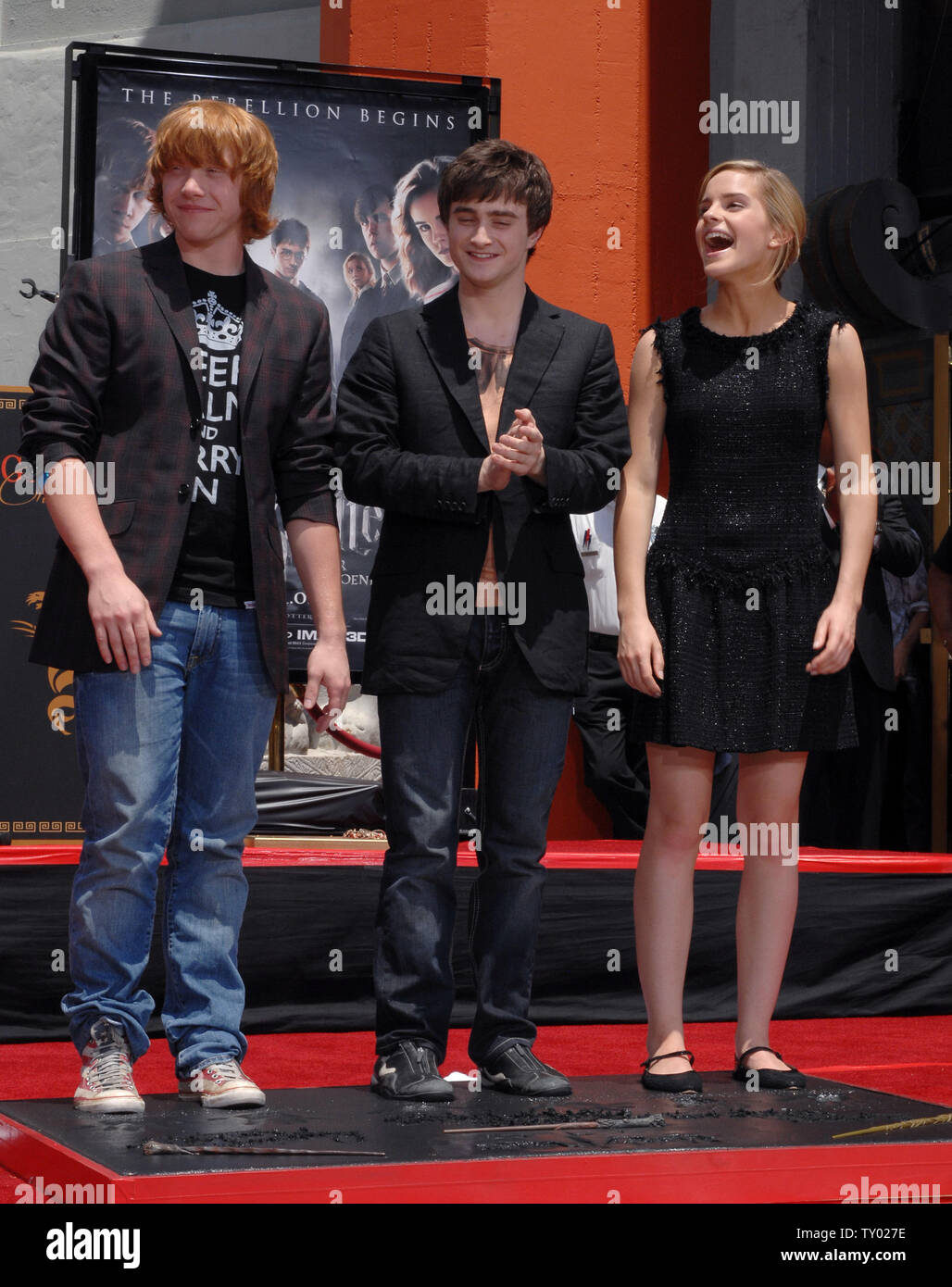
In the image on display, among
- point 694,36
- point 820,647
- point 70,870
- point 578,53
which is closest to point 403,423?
point 820,647

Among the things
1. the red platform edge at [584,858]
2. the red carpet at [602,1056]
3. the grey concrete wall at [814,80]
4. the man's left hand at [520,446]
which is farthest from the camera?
the grey concrete wall at [814,80]

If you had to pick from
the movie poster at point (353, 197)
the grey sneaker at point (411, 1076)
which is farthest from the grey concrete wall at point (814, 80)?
the grey sneaker at point (411, 1076)

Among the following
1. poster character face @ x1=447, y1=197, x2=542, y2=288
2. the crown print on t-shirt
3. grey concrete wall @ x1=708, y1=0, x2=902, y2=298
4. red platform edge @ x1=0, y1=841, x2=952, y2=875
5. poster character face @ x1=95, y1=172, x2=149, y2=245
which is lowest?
red platform edge @ x1=0, y1=841, x2=952, y2=875

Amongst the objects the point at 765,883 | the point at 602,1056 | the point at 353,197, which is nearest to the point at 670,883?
the point at 765,883

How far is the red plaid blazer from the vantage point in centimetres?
261

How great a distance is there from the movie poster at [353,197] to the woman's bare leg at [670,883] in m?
1.99

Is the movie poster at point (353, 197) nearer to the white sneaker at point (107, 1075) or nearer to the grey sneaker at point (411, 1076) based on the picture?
the grey sneaker at point (411, 1076)

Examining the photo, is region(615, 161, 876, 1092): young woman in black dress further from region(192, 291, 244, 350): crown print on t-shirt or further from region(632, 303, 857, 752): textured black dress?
region(192, 291, 244, 350): crown print on t-shirt

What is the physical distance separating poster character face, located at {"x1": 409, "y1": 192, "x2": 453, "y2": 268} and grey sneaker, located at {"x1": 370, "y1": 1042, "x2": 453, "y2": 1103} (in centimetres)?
289

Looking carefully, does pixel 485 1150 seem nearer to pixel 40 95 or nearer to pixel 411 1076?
pixel 411 1076

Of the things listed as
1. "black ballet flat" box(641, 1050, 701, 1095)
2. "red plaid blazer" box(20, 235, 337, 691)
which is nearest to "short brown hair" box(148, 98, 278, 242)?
"red plaid blazer" box(20, 235, 337, 691)

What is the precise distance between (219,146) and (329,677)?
846 millimetres

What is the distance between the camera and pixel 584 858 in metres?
4.39

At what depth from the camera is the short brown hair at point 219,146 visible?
2660mm
